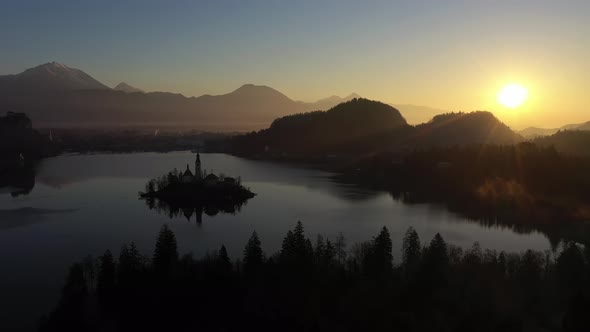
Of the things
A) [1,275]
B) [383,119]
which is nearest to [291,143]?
[383,119]

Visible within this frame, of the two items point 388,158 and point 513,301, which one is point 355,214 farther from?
point 388,158

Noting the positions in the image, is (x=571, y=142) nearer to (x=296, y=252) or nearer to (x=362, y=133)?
(x=362, y=133)

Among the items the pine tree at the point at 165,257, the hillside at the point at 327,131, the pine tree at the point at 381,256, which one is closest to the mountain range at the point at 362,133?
the hillside at the point at 327,131

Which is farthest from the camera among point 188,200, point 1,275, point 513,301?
point 188,200

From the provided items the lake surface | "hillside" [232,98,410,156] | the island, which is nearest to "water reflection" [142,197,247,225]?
the island

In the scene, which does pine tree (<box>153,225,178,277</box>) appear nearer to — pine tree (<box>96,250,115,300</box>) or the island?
pine tree (<box>96,250,115,300</box>)

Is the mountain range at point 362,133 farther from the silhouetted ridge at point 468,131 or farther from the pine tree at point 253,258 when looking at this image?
the pine tree at point 253,258
